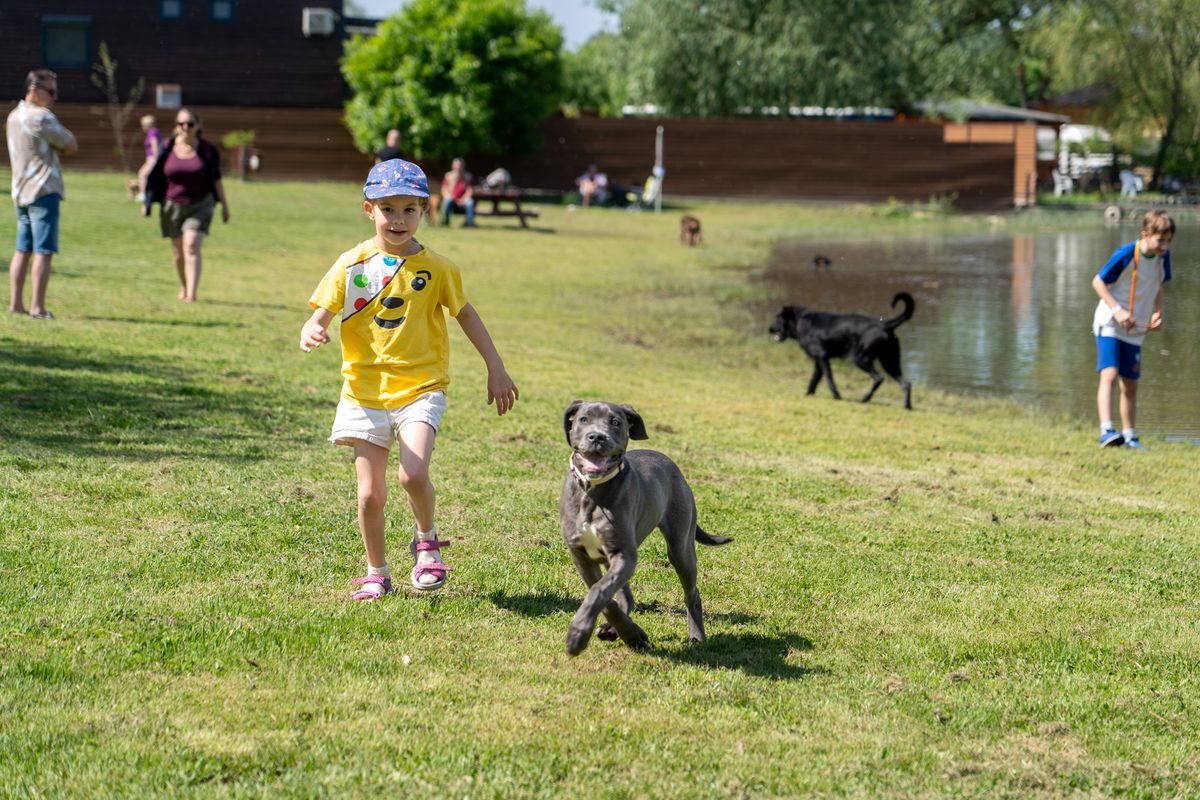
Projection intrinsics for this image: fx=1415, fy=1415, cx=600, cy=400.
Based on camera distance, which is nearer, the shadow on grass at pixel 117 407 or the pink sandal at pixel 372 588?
the pink sandal at pixel 372 588

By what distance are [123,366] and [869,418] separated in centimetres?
603

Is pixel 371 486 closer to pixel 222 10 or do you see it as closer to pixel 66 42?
pixel 222 10

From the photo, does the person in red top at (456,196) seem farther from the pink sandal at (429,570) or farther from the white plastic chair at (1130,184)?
the white plastic chair at (1130,184)

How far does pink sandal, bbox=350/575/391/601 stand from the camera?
5785 millimetres

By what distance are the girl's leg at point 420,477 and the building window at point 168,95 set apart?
42167mm

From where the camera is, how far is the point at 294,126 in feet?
139

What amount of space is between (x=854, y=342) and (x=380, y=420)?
856cm

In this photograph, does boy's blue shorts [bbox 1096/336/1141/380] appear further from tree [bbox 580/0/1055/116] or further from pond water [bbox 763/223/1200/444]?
tree [bbox 580/0/1055/116]

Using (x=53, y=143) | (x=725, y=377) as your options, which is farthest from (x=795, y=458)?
(x=53, y=143)

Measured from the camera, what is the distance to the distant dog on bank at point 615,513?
498 centimetres

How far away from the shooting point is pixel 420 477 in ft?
18.5

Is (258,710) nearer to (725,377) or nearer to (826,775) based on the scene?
(826,775)

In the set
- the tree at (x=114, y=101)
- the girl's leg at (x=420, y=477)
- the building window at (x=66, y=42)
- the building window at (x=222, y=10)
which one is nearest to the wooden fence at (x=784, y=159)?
the building window at (x=222, y=10)

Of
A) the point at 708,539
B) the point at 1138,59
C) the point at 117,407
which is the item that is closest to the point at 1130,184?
the point at 1138,59
